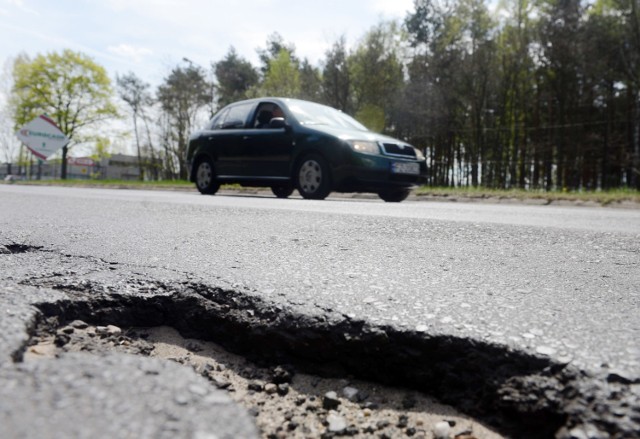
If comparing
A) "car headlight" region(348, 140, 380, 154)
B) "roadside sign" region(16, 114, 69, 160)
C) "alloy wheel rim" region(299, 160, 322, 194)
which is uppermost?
"roadside sign" region(16, 114, 69, 160)

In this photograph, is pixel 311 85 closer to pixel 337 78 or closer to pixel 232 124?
pixel 337 78

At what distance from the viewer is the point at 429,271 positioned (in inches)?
74.6

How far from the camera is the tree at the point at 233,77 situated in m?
29.4

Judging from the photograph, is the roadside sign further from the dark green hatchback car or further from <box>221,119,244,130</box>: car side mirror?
<box>221,119,244,130</box>: car side mirror

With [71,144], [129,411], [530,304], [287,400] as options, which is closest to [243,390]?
[287,400]

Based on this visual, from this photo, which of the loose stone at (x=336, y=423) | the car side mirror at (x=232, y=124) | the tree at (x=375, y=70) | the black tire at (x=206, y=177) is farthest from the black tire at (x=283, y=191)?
the tree at (x=375, y=70)

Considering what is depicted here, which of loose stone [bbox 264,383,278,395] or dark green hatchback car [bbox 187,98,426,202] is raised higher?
dark green hatchback car [bbox 187,98,426,202]

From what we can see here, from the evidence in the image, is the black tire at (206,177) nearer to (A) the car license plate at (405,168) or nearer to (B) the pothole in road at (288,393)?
(A) the car license plate at (405,168)

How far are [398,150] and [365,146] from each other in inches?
26.4

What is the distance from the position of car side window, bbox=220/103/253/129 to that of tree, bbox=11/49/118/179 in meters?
27.0

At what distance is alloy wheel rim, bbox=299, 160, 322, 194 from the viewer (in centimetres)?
709

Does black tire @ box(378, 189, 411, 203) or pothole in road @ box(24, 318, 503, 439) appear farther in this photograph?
black tire @ box(378, 189, 411, 203)

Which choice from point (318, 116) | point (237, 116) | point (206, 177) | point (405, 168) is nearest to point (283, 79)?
point (206, 177)

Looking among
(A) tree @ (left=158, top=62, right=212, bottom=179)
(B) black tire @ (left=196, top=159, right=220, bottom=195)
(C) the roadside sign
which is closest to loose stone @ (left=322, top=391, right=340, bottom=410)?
(B) black tire @ (left=196, top=159, right=220, bottom=195)
